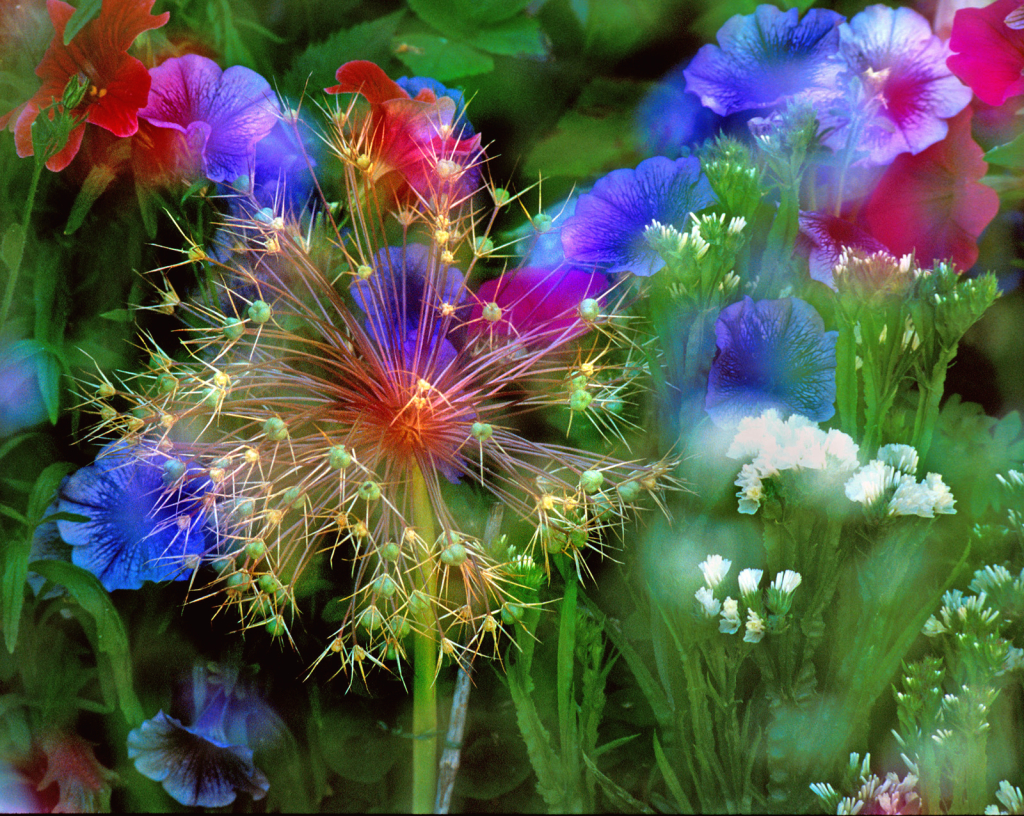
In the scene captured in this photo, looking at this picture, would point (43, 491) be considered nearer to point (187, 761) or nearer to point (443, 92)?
point (187, 761)

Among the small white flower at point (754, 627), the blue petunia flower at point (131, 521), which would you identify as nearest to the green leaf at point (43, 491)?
the blue petunia flower at point (131, 521)

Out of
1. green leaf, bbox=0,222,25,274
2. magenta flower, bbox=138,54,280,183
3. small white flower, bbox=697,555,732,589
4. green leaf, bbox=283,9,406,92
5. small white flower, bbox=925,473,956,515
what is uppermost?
green leaf, bbox=283,9,406,92

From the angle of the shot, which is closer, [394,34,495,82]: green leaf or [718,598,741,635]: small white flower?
[718,598,741,635]: small white flower

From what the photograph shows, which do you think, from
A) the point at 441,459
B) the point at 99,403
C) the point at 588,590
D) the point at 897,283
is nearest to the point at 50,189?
the point at 99,403

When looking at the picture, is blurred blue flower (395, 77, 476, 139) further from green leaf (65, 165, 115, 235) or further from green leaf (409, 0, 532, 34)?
green leaf (65, 165, 115, 235)

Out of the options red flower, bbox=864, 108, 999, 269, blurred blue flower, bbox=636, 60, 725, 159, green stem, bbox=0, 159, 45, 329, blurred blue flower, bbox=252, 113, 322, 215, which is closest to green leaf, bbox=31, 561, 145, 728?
green stem, bbox=0, 159, 45, 329

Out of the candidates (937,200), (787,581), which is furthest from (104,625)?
(937,200)
